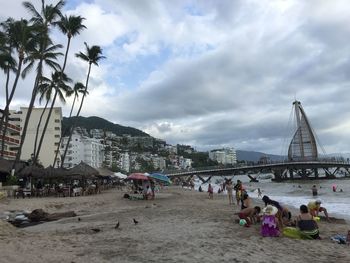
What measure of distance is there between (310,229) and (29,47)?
29.0 m

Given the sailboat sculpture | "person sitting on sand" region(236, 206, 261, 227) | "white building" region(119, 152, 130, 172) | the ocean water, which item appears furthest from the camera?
"white building" region(119, 152, 130, 172)

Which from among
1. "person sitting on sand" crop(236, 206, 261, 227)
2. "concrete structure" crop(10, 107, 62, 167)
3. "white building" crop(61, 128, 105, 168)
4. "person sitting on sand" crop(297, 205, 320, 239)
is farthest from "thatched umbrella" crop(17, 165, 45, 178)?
"white building" crop(61, 128, 105, 168)

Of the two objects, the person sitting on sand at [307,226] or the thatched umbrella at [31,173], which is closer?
the person sitting on sand at [307,226]

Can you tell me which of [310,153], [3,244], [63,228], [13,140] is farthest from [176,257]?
[310,153]

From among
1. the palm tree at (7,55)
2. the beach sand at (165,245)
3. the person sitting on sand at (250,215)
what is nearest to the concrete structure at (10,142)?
the palm tree at (7,55)

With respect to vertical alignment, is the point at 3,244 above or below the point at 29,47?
below

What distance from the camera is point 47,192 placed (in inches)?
1272

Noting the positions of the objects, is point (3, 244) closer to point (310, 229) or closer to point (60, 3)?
point (310, 229)

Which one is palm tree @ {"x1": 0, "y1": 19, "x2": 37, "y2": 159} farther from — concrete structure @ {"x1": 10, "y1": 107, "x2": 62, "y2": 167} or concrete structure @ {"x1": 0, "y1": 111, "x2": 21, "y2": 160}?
concrete structure @ {"x1": 10, "y1": 107, "x2": 62, "y2": 167}

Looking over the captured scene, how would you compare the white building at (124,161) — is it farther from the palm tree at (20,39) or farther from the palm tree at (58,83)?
the palm tree at (20,39)

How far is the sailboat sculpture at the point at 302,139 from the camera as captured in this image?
137825 millimetres

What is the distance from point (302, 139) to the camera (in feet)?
462

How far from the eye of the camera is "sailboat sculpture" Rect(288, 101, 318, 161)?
452 ft

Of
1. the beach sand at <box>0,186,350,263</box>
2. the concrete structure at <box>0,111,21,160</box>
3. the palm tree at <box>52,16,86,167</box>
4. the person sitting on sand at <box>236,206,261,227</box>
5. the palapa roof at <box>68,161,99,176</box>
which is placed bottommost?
the beach sand at <box>0,186,350,263</box>
